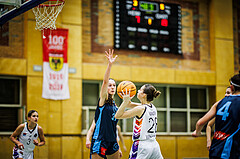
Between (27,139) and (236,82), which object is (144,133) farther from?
(27,139)

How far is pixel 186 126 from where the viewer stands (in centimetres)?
1571

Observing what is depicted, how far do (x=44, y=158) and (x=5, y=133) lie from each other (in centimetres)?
149

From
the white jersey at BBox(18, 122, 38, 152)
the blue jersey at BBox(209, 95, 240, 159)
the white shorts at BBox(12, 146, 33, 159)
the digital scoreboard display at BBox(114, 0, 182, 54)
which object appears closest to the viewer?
the blue jersey at BBox(209, 95, 240, 159)

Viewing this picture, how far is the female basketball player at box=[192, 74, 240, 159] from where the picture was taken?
481 cm

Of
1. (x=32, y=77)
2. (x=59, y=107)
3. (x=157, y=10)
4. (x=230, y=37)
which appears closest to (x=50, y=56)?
(x=32, y=77)

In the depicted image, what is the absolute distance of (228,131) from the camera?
191 inches

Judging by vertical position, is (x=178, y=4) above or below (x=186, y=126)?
above

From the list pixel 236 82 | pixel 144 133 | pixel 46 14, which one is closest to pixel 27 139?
pixel 144 133

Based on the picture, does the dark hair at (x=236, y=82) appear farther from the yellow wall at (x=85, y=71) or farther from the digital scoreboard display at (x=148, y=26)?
the digital scoreboard display at (x=148, y=26)

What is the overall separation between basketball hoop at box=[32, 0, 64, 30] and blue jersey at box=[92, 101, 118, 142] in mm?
4301

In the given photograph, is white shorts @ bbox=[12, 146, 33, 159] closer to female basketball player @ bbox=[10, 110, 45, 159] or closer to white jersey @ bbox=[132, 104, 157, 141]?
female basketball player @ bbox=[10, 110, 45, 159]

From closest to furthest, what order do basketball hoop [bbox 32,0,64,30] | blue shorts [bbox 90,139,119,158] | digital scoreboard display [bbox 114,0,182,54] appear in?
blue shorts [bbox 90,139,119,158]
basketball hoop [bbox 32,0,64,30]
digital scoreboard display [bbox 114,0,182,54]

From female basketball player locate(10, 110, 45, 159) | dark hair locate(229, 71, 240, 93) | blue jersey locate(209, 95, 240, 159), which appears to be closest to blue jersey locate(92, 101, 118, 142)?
female basketball player locate(10, 110, 45, 159)

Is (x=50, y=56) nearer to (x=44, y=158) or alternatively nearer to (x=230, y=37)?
(x=44, y=158)
